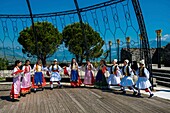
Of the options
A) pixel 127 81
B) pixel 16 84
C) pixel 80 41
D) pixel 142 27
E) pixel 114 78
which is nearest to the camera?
pixel 16 84

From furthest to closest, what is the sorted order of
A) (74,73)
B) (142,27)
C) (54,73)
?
(74,73), (54,73), (142,27)

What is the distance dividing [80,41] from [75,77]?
48.8 feet

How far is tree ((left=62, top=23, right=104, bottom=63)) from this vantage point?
2467 centimetres

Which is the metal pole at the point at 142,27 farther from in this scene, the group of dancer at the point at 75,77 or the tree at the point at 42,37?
the tree at the point at 42,37

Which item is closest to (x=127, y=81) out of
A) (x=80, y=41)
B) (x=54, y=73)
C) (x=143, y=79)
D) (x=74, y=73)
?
(x=143, y=79)

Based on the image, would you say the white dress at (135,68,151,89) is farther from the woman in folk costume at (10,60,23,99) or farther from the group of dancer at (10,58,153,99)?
the woman in folk costume at (10,60,23,99)

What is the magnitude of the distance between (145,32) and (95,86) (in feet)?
10.7

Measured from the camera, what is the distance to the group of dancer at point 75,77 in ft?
26.9

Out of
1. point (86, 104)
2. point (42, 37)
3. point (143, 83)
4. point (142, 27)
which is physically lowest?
point (86, 104)

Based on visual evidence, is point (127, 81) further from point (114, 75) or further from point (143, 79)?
point (114, 75)

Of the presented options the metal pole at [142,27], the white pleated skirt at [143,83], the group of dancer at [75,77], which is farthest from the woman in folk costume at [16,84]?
the metal pole at [142,27]

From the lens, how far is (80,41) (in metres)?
25.7

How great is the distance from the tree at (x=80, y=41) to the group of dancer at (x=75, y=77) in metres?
12.8

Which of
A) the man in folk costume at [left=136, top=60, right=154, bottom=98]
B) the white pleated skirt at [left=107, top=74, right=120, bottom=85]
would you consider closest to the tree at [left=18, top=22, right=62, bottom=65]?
the white pleated skirt at [left=107, top=74, right=120, bottom=85]
